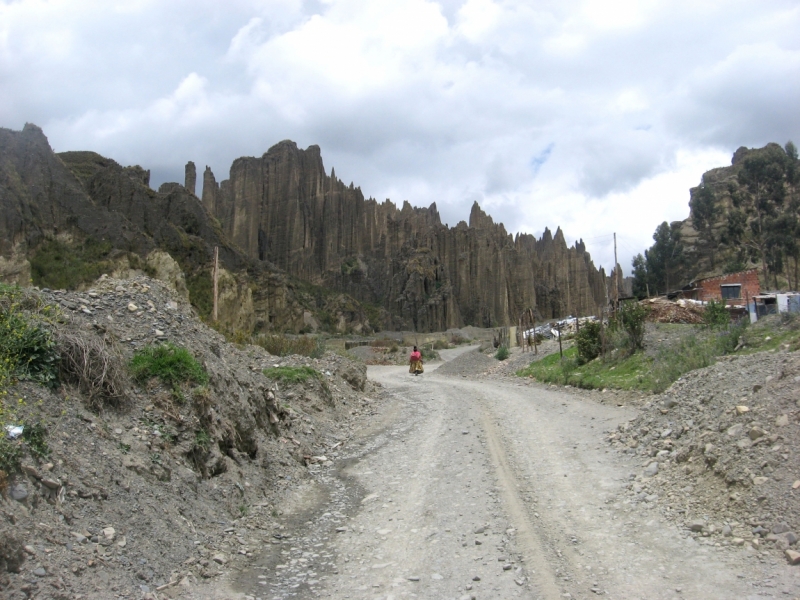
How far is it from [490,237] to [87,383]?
5504 inches

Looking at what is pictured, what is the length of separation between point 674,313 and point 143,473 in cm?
3123

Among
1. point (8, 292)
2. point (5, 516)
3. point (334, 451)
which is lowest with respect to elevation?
point (334, 451)

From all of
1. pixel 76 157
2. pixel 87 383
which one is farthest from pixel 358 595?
pixel 76 157

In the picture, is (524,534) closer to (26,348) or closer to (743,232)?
(26,348)

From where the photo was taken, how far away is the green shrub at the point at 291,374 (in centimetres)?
1544

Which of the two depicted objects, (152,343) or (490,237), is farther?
(490,237)

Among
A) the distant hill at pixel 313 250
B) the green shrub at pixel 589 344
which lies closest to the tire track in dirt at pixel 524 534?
the green shrub at pixel 589 344

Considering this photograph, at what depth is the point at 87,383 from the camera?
6871 millimetres

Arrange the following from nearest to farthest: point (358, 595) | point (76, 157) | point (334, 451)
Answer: point (358, 595) < point (334, 451) < point (76, 157)

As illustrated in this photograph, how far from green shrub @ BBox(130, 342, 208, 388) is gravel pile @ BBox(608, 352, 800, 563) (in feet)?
21.2

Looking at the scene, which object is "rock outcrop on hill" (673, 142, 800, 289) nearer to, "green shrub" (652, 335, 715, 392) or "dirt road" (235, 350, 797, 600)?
"green shrub" (652, 335, 715, 392)

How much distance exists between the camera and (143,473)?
21.0 ft

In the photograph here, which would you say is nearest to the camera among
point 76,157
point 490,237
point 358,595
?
point 358,595

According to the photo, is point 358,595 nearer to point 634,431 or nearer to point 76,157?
point 634,431
